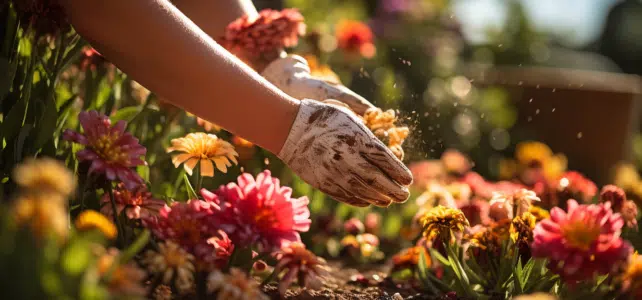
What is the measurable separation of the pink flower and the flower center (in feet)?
2.04

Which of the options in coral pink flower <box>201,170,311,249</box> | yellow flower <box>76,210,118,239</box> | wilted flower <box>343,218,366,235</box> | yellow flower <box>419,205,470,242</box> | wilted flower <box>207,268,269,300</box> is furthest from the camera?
wilted flower <box>343,218,366,235</box>

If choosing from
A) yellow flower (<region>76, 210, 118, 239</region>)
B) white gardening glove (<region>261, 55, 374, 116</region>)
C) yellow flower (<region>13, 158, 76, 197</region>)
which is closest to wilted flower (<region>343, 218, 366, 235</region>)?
white gardening glove (<region>261, 55, 374, 116</region>)

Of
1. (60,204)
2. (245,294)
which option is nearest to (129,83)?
(245,294)

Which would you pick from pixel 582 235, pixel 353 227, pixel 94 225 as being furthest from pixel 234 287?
pixel 353 227

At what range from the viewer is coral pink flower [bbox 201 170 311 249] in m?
1.11

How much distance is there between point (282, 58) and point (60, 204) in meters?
1.02

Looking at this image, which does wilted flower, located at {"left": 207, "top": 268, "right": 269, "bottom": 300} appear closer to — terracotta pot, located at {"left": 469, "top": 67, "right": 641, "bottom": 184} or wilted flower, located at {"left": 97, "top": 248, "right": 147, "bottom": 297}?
wilted flower, located at {"left": 97, "top": 248, "right": 147, "bottom": 297}

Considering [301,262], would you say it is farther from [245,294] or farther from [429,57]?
[429,57]

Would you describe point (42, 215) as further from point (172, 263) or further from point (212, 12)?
point (212, 12)

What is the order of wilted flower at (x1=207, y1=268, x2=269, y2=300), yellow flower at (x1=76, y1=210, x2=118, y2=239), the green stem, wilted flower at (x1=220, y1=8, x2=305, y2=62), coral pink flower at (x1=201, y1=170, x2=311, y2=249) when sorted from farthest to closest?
wilted flower at (x1=220, y1=8, x2=305, y2=62) < the green stem < coral pink flower at (x1=201, y1=170, x2=311, y2=249) < wilted flower at (x1=207, y1=268, x2=269, y2=300) < yellow flower at (x1=76, y1=210, x2=118, y2=239)

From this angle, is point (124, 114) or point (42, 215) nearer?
point (42, 215)

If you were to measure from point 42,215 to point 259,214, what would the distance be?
1.32ft

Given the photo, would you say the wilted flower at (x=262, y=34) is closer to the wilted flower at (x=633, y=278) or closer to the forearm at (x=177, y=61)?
the forearm at (x=177, y=61)

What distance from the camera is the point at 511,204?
1.51 metres
